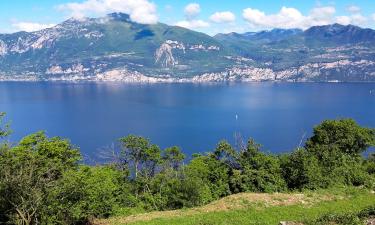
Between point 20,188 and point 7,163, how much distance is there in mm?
4079

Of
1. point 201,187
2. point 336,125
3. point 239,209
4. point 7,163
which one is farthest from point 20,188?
point 336,125

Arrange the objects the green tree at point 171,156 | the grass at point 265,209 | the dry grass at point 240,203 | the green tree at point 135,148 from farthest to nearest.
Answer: the green tree at point 171,156 < the green tree at point 135,148 < the dry grass at point 240,203 < the grass at point 265,209

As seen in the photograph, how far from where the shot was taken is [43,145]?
47531 mm

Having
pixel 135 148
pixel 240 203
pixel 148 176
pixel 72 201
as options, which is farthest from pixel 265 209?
pixel 148 176

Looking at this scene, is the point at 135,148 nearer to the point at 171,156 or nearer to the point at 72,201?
the point at 171,156

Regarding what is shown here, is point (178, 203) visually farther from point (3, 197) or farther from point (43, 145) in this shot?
point (3, 197)

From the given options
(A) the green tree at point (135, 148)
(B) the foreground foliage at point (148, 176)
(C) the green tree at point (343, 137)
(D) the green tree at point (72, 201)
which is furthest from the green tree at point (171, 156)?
(D) the green tree at point (72, 201)

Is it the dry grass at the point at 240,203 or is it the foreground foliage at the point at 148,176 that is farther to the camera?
the dry grass at the point at 240,203

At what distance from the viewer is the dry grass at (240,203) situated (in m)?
35.6

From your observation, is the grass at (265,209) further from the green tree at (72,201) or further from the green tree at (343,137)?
the green tree at (343,137)

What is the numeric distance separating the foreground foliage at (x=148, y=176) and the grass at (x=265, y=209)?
464 centimetres

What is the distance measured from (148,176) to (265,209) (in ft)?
104

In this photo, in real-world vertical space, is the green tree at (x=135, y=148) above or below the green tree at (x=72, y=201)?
below

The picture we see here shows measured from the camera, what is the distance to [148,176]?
64.4m
